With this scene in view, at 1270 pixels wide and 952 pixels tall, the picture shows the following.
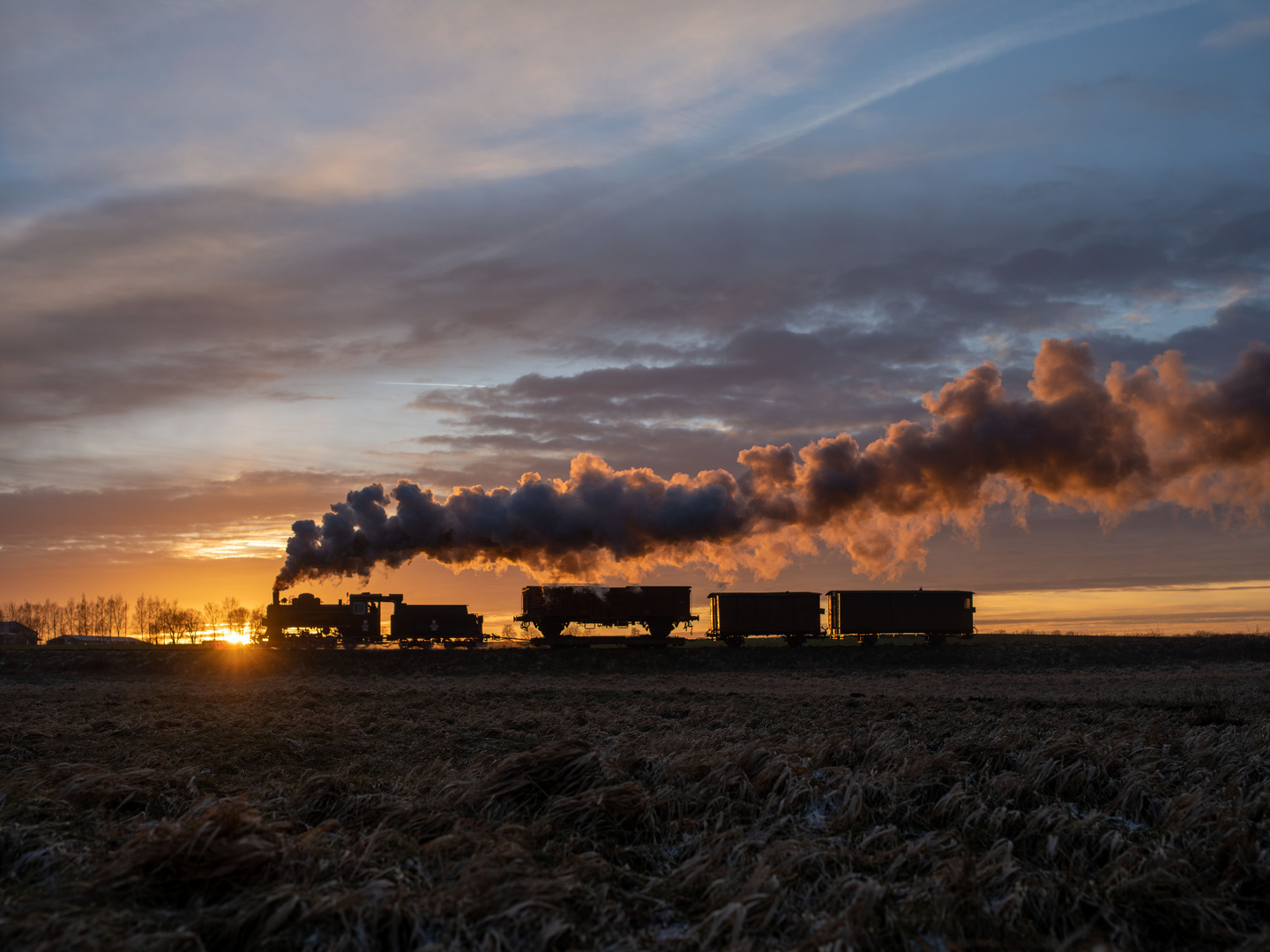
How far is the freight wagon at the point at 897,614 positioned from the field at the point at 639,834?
34854 mm

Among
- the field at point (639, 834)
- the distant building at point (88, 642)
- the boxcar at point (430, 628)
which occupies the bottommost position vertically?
the distant building at point (88, 642)

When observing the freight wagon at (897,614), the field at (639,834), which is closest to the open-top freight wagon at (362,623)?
the freight wagon at (897,614)

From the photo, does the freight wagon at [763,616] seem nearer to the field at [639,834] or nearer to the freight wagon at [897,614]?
the freight wagon at [897,614]

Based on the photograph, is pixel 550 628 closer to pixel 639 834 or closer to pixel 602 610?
pixel 602 610

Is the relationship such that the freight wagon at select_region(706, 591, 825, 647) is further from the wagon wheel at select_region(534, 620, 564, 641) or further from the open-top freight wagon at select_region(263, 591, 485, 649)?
the open-top freight wagon at select_region(263, 591, 485, 649)

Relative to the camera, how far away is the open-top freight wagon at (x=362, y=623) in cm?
5553

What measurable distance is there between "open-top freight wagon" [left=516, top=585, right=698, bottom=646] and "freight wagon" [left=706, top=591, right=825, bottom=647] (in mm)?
2607

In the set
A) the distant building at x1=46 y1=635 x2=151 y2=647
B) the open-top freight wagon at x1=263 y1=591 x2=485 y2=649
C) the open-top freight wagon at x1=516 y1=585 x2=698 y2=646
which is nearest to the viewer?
the open-top freight wagon at x1=516 y1=585 x2=698 y2=646

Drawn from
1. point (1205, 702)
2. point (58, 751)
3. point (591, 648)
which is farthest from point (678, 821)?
point (591, 648)

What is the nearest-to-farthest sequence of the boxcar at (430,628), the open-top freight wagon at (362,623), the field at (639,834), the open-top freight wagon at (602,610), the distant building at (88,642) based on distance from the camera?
the field at (639,834), the open-top freight wagon at (602,610), the open-top freight wagon at (362,623), the boxcar at (430,628), the distant building at (88,642)

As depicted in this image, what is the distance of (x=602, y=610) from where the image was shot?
50094 millimetres

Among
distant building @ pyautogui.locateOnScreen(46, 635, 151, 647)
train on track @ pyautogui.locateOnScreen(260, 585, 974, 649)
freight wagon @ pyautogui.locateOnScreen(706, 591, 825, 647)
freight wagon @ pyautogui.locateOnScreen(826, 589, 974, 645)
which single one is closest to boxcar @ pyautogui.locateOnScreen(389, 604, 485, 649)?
train on track @ pyautogui.locateOnScreen(260, 585, 974, 649)

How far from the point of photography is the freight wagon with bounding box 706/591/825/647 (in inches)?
1965

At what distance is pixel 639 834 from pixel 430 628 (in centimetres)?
5280
